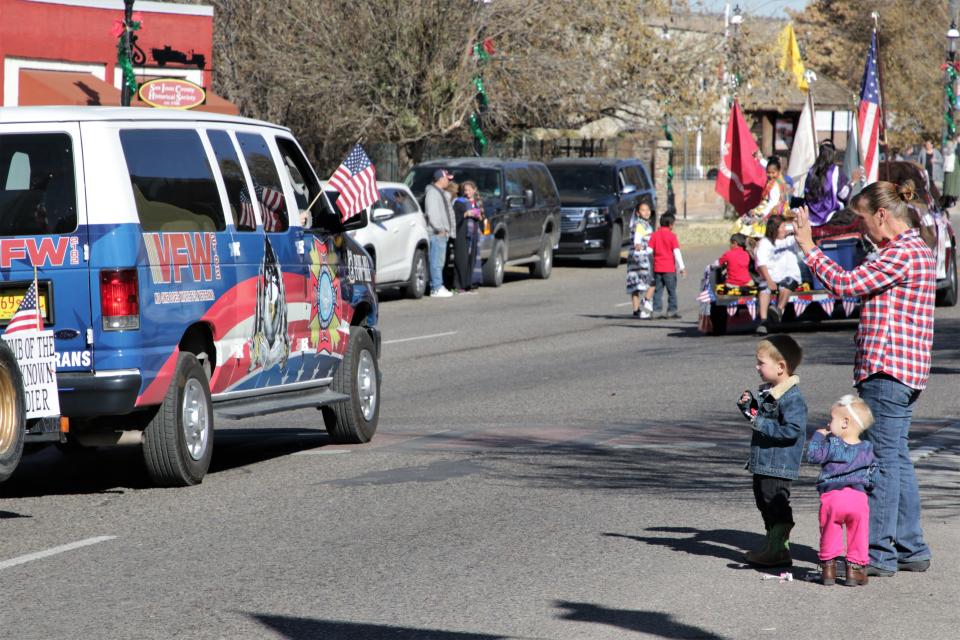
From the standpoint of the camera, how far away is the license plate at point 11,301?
28.4ft

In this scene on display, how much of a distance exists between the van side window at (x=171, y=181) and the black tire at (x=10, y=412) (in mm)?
1136

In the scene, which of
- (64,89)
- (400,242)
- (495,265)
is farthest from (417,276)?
(64,89)

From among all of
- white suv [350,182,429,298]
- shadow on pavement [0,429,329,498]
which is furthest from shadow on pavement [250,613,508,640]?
white suv [350,182,429,298]

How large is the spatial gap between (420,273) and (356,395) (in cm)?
1443

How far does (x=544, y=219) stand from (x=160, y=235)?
68.3ft

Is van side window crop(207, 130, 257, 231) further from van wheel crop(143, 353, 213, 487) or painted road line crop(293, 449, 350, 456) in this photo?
painted road line crop(293, 449, 350, 456)

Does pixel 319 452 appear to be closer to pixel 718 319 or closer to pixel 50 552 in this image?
pixel 50 552

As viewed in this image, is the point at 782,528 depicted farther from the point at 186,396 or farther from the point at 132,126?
the point at 132,126

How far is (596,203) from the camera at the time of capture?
3212 centimetres

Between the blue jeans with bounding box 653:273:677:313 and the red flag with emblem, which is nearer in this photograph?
the blue jeans with bounding box 653:273:677:313

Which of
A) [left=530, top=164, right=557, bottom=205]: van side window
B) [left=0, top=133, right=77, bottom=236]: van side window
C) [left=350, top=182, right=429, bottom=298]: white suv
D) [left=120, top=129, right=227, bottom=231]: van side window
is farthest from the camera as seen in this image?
[left=530, top=164, right=557, bottom=205]: van side window

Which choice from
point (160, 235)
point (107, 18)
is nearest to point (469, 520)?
point (160, 235)

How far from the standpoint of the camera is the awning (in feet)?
91.3

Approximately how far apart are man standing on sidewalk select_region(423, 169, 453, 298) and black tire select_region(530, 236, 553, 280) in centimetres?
413
